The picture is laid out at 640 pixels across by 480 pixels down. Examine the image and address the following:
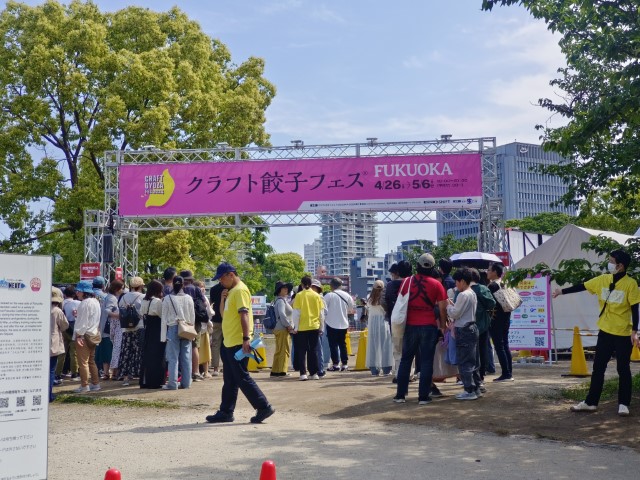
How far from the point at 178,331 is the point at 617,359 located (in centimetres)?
661

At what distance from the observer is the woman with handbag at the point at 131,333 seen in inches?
532

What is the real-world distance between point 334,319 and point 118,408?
549 centimetres

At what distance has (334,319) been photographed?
15.7 metres

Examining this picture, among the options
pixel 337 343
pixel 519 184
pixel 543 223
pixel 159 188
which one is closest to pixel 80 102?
pixel 159 188

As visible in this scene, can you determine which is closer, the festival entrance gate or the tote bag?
the tote bag

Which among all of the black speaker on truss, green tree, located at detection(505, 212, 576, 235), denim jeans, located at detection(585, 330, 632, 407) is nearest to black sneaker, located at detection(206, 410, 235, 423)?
denim jeans, located at detection(585, 330, 632, 407)

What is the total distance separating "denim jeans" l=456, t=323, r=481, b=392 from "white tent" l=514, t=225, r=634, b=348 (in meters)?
9.55

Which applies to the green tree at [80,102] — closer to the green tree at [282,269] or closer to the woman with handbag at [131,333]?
the woman with handbag at [131,333]

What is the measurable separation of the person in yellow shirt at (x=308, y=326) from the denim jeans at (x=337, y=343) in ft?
4.63

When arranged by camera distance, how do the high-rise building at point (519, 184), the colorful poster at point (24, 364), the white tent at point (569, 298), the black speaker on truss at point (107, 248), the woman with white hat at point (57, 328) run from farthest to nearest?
the high-rise building at point (519, 184), the black speaker on truss at point (107, 248), the white tent at point (569, 298), the woman with white hat at point (57, 328), the colorful poster at point (24, 364)

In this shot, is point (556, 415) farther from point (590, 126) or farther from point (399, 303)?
point (590, 126)

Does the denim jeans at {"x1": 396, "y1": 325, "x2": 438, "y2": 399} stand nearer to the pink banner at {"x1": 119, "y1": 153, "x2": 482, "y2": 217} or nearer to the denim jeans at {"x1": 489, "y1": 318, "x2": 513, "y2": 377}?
the denim jeans at {"x1": 489, "y1": 318, "x2": 513, "y2": 377}

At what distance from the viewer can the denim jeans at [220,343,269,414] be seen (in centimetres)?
912

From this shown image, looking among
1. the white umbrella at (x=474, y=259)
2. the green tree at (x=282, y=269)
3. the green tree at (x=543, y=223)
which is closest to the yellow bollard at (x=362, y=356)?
the white umbrella at (x=474, y=259)
